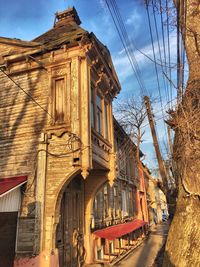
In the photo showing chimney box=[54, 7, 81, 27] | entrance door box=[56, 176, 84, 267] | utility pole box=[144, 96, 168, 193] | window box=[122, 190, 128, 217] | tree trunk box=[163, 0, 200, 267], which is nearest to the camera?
tree trunk box=[163, 0, 200, 267]

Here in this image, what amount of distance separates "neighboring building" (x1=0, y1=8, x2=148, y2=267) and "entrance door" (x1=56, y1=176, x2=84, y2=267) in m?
0.04

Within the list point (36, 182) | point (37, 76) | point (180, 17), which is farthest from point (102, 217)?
point (180, 17)

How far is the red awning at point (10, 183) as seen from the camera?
283 inches

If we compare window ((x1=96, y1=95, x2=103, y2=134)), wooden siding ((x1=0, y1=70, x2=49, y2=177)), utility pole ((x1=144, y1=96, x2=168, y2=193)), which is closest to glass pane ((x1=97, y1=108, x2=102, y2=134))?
window ((x1=96, y1=95, x2=103, y2=134))

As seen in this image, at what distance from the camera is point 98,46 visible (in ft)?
33.2

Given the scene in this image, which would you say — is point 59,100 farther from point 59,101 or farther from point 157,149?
point 157,149

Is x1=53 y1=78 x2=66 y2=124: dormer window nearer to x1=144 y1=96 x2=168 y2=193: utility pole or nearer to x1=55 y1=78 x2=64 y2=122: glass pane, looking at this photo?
x1=55 y1=78 x2=64 y2=122: glass pane

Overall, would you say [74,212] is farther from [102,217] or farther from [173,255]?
[173,255]

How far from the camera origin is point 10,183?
791 centimetres

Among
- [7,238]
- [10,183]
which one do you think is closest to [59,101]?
[10,183]

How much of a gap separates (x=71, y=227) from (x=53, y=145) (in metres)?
3.88

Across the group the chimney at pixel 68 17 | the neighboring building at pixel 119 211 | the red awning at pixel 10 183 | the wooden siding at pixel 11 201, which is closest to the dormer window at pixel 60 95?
the red awning at pixel 10 183

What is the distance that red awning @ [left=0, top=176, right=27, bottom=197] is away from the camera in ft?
23.6

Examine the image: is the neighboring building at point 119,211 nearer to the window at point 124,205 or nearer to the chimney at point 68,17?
the window at point 124,205
